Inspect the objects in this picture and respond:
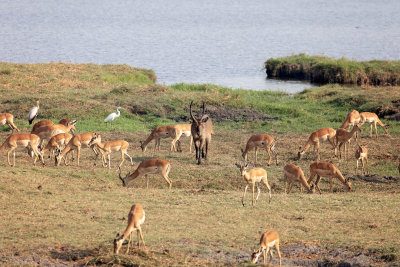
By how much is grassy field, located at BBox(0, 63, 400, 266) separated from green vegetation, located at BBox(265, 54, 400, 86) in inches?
320

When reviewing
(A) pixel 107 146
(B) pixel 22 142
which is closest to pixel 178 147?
(A) pixel 107 146


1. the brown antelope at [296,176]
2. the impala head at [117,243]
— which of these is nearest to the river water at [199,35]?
the brown antelope at [296,176]

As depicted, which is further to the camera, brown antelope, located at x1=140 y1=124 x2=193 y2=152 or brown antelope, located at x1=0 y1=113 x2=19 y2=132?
brown antelope, located at x1=0 y1=113 x2=19 y2=132

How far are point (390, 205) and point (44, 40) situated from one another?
4558cm

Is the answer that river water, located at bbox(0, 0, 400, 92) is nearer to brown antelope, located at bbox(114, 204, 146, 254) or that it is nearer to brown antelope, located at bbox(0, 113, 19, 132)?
brown antelope, located at bbox(0, 113, 19, 132)

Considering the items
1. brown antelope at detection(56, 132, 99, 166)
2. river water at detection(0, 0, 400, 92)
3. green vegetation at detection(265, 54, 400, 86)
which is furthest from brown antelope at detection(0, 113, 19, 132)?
green vegetation at detection(265, 54, 400, 86)

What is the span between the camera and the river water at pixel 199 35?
40219mm

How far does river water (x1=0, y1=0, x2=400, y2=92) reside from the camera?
40.2 metres

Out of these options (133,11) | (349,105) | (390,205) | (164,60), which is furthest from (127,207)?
(133,11)

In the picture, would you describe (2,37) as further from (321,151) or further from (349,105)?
(321,151)

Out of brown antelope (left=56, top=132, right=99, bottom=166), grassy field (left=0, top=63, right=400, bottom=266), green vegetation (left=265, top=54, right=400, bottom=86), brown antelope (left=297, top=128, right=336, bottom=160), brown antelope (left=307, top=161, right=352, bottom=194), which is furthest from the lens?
green vegetation (left=265, top=54, right=400, bottom=86)

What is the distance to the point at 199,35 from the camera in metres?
58.5

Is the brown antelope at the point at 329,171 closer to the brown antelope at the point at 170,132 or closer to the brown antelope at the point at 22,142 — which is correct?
the brown antelope at the point at 170,132

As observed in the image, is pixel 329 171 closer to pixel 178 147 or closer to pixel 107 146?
pixel 178 147
